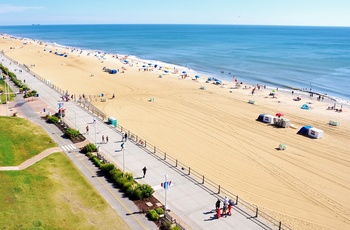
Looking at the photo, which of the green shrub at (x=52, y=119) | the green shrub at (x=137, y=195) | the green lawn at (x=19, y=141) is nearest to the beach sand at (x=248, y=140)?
the green shrub at (x=137, y=195)

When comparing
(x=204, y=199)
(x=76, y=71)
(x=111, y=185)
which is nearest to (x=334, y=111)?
(x=204, y=199)

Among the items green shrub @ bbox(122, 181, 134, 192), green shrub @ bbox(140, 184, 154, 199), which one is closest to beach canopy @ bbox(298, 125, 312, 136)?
green shrub @ bbox(140, 184, 154, 199)

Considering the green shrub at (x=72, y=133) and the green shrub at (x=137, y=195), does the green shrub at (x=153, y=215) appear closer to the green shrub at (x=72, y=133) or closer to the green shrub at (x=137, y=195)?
the green shrub at (x=137, y=195)

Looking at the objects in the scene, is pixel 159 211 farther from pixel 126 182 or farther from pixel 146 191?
pixel 126 182

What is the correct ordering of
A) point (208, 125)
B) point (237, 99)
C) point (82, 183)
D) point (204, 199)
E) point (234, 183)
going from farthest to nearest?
point (237, 99) → point (208, 125) → point (234, 183) → point (82, 183) → point (204, 199)

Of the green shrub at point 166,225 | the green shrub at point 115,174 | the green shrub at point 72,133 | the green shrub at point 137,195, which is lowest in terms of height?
the green shrub at point 166,225

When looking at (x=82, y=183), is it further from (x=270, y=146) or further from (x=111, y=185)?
(x=270, y=146)

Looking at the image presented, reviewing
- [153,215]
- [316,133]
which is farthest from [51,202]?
[316,133]
